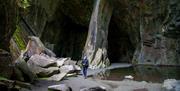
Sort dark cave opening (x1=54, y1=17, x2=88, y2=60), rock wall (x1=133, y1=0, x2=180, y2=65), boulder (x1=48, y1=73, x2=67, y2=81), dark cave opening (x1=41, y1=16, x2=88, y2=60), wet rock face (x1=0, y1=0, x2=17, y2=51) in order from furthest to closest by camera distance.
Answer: dark cave opening (x1=54, y1=17, x2=88, y2=60) < dark cave opening (x1=41, y1=16, x2=88, y2=60) < rock wall (x1=133, y1=0, x2=180, y2=65) < boulder (x1=48, y1=73, x2=67, y2=81) < wet rock face (x1=0, y1=0, x2=17, y2=51)

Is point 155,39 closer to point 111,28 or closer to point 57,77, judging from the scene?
point 111,28

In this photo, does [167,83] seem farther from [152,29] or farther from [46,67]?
[152,29]

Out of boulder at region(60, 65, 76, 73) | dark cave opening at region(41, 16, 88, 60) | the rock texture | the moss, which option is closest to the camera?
boulder at region(60, 65, 76, 73)

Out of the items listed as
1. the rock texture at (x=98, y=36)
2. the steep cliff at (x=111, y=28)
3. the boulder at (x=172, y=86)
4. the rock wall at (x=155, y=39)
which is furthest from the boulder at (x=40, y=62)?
the rock wall at (x=155, y=39)

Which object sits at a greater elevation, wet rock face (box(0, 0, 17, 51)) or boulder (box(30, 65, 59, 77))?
wet rock face (box(0, 0, 17, 51))

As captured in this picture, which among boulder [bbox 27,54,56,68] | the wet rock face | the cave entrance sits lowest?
the cave entrance

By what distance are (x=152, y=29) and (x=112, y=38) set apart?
327 inches

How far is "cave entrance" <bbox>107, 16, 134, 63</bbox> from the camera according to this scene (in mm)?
43062

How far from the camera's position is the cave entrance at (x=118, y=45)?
4306 cm

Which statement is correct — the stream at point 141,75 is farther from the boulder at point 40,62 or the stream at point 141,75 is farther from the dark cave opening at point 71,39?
the dark cave opening at point 71,39

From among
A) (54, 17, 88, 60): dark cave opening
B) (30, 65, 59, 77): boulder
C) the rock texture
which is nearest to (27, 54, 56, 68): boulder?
(30, 65, 59, 77): boulder

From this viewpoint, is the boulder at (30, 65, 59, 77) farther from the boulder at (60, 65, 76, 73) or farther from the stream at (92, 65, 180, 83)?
the stream at (92, 65, 180, 83)

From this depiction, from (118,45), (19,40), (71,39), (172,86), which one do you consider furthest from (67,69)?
(71,39)

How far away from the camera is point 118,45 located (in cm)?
4447
